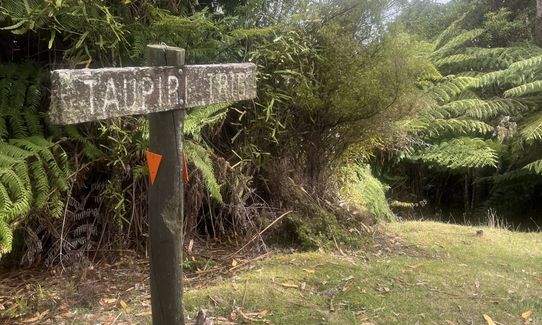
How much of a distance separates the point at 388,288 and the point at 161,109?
2.40 metres

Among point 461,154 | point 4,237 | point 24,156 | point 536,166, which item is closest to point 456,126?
point 461,154

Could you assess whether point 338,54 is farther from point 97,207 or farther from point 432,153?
point 432,153

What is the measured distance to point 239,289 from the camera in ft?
12.3

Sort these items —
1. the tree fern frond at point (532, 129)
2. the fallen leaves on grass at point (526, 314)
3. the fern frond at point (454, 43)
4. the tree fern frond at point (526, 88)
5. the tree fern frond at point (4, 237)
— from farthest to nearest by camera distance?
the fern frond at point (454, 43), the tree fern frond at point (526, 88), the tree fern frond at point (532, 129), the fallen leaves on grass at point (526, 314), the tree fern frond at point (4, 237)

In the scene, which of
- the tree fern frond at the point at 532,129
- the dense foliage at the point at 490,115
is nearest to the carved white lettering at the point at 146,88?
the dense foliage at the point at 490,115

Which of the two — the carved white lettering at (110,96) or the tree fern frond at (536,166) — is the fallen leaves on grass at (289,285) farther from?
the tree fern frond at (536,166)

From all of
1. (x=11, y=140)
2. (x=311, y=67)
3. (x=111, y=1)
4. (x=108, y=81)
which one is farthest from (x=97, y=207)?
(x=108, y=81)

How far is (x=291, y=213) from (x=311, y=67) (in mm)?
1287

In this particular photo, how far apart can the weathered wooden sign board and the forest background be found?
A: 54.2 inches

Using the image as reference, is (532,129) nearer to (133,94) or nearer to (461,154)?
(461,154)

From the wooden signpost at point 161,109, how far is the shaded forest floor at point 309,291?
105 cm

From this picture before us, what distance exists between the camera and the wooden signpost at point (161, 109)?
6.60ft

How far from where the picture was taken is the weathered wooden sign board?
1.93 m

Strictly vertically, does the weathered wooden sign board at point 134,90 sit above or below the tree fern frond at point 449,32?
below
